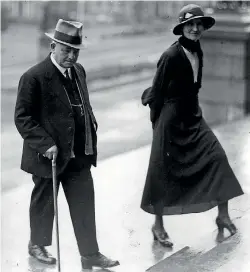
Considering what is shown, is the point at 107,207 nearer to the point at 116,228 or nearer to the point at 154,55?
the point at 116,228

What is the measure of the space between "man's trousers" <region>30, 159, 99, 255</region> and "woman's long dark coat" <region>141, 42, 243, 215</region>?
89cm

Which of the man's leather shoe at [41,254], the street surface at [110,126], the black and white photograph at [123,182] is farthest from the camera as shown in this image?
the street surface at [110,126]

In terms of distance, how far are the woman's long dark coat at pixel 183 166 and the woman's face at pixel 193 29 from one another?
0.42m

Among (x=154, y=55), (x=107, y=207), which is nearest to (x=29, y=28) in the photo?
(x=154, y=55)

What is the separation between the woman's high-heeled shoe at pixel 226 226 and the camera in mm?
5848

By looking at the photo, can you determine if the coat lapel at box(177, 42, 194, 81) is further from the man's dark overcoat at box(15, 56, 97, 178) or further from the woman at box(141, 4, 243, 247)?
the man's dark overcoat at box(15, 56, 97, 178)

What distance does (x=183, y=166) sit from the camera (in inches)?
233

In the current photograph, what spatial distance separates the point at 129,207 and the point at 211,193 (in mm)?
1158

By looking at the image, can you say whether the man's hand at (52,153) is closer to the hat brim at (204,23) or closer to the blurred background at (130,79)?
the blurred background at (130,79)

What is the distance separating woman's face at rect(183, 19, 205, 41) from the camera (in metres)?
5.69

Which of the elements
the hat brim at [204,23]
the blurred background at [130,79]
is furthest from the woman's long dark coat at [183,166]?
the blurred background at [130,79]

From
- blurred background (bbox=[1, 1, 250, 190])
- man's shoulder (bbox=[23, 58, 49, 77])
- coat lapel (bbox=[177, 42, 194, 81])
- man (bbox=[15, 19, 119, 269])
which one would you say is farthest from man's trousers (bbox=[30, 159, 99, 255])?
coat lapel (bbox=[177, 42, 194, 81])

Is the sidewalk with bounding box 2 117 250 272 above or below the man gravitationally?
below

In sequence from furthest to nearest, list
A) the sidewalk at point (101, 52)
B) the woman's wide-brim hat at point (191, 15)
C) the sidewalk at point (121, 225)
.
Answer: the sidewalk at point (101, 52) → the woman's wide-brim hat at point (191, 15) → the sidewalk at point (121, 225)
